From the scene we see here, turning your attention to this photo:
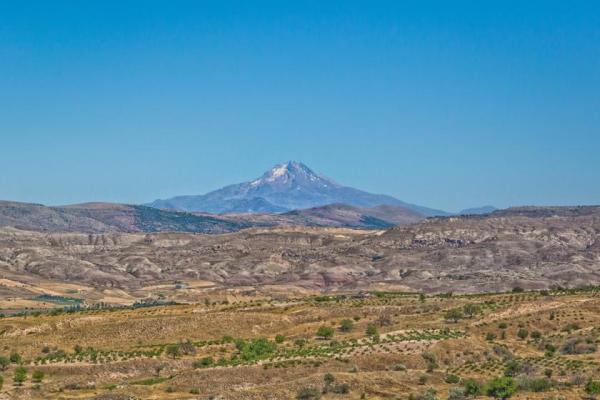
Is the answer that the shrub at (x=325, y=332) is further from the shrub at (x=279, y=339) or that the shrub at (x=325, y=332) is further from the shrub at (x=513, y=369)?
the shrub at (x=513, y=369)

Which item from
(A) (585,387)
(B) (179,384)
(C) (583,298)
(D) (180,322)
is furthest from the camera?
(C) (583,298)

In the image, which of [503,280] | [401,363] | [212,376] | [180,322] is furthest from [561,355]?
[503,280]

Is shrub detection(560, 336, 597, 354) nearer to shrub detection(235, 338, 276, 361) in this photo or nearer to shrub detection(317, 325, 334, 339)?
shrub detection(317, 325, 334, 339)

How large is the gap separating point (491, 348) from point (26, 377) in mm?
33852

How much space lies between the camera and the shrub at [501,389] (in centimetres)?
5031

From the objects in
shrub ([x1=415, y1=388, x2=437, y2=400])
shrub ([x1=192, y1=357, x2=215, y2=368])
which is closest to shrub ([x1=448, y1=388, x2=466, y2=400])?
shrub ([x1=415, y1=388, x2=437, y2=400])

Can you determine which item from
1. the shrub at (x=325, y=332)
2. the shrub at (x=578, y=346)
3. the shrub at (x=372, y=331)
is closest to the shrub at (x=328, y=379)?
the shrub at (x=372, y=331)

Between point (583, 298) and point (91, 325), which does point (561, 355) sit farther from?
point (91, 325)

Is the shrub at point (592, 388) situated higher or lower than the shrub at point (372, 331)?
lower

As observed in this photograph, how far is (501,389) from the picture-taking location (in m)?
50.7

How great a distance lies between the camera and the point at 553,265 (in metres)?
191

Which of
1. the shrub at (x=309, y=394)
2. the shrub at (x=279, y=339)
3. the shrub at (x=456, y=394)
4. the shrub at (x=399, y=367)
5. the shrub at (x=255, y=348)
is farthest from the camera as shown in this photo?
the shrub at (x=279, y=339)

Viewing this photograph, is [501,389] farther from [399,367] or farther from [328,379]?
[399,367]

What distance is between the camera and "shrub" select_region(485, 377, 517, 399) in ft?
165
